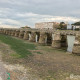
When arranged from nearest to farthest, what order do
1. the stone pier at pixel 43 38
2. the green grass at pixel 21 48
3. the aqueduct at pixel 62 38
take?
the green grass at pixel 21 48
the aqueduct at pixel 62 38
the stone pier at pixel 43 38

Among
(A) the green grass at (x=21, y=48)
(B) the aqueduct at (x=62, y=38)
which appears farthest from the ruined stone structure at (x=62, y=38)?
(A) the green grass at (x=21, y=48)

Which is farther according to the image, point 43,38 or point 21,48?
point 43,38

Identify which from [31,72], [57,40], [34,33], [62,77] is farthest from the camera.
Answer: [34,33]

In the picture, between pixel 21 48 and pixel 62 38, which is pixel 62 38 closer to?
pixel 62 38

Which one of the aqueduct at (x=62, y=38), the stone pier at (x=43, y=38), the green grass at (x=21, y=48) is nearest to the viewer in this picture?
the green grass at (x=21, y=48)

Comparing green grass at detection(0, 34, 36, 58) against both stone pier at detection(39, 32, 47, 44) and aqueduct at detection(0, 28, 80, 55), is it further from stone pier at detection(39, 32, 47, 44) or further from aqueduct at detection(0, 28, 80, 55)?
aqueduct at detection(0, 28, 80, 55)

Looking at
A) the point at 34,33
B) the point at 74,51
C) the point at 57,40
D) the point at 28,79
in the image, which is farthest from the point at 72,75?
the point at 34,33

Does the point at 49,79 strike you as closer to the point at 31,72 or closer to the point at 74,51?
the point at 31,72

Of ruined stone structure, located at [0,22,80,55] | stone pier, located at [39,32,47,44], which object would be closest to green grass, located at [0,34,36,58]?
stone pier, located at [39,32,47,44]

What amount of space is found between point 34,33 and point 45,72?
41.2m

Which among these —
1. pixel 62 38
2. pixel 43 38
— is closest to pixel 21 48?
pixel 62 38

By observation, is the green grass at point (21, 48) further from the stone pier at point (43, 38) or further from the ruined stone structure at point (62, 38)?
the ruined stone structure at point (62, 38)

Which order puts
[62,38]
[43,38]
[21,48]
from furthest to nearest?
[43,38], [62,38], [21,48]

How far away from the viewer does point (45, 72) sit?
15195 millimetres
